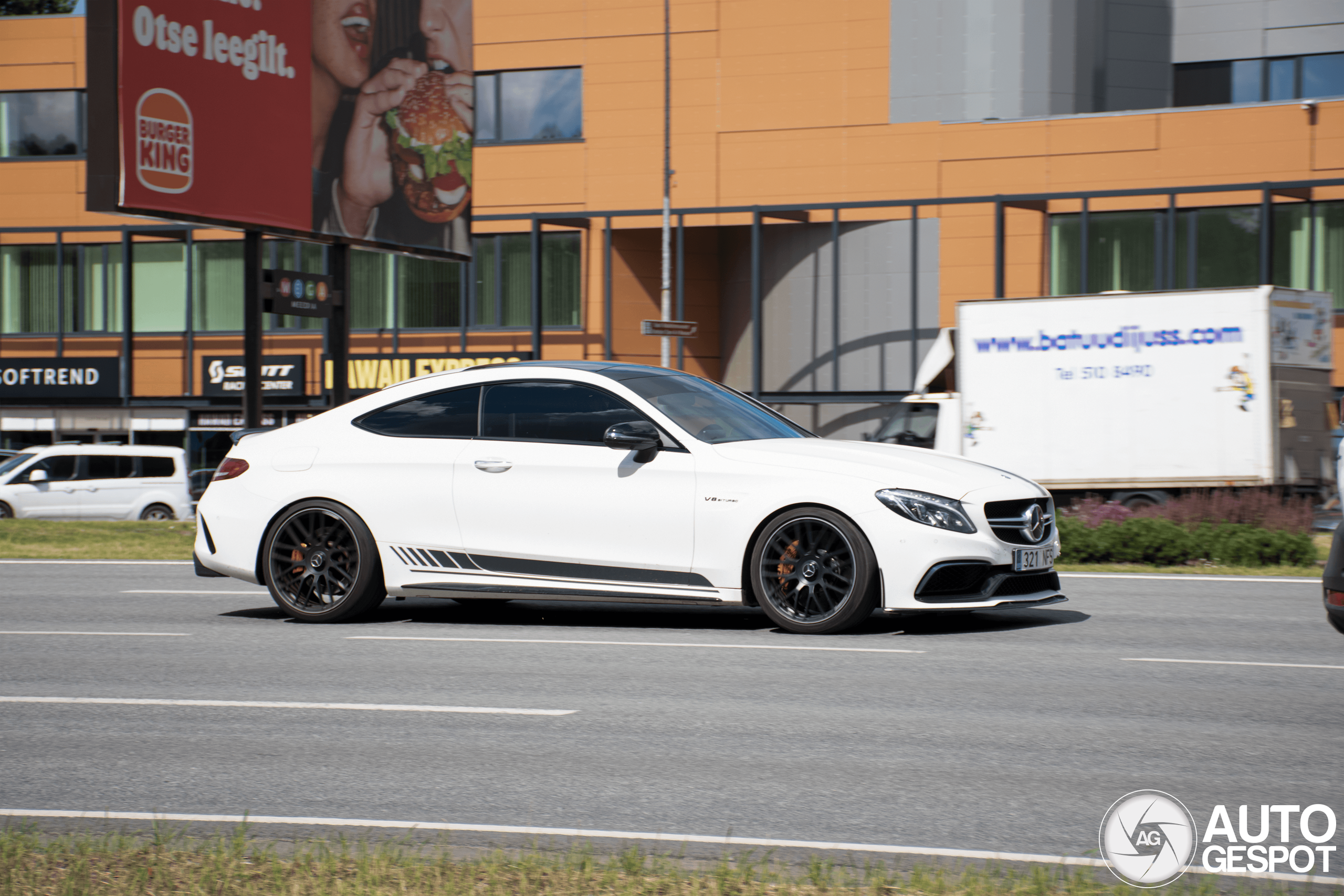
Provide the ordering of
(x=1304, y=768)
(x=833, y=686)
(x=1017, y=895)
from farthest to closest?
(x=833, y=686), (x=1304, y=768), (x=1017, y=895)

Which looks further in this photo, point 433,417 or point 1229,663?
point 433,417

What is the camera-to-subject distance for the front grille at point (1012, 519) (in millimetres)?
8672

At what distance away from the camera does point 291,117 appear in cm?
2044

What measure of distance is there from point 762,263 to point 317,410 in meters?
11.8

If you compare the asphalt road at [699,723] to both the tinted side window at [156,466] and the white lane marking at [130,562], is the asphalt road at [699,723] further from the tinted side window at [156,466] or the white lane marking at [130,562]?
the tinted side window at [156,466]

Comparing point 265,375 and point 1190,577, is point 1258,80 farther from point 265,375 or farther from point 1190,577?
point 265,375

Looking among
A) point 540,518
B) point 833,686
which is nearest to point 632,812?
point 833,686

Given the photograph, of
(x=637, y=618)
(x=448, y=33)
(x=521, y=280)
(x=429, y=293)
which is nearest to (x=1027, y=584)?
(x=637, y=618)

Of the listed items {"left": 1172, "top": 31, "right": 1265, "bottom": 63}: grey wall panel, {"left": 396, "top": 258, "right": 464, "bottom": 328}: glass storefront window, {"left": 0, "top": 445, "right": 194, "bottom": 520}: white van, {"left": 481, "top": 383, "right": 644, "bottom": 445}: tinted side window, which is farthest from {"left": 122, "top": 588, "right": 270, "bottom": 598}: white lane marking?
{"left": 1172, "top": 31, "right": 1265, "bottom": 63}: grey wall panel

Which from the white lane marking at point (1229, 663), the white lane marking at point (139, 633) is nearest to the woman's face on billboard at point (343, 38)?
the white lane marking at point (139, 633)

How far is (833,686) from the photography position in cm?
727

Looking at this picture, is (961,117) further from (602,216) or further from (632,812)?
(632,812)

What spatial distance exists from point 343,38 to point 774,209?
14968 millimetres

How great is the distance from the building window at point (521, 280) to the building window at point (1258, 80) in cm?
1483
